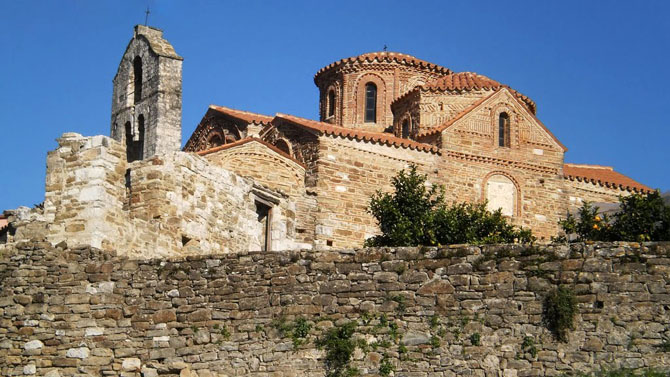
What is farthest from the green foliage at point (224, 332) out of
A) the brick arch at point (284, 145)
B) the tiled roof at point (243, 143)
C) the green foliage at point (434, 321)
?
the brick arch at point (284, 145)

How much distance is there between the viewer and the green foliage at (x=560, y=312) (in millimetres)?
17047

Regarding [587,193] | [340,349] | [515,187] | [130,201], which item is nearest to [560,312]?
[340,349]

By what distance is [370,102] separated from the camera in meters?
44.3

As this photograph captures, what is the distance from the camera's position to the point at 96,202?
70.1ft

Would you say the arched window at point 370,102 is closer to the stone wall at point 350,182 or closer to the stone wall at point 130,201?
the stone wall at point 350,182

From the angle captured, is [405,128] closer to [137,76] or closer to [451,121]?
[451,121]

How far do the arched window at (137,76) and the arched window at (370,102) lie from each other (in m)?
14.8

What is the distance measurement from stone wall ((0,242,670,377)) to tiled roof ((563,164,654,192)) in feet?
71.3

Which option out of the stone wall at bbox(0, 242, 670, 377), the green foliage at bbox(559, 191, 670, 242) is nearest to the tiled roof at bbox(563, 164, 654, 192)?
the green foliage at bbox(559, 191, 670, 242)

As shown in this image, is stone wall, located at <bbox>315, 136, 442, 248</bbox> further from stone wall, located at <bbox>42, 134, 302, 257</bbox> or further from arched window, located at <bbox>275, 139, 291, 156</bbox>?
stone wall, located at <bbox>42, 134, 302, 257</bbox>

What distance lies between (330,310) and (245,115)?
882 inches

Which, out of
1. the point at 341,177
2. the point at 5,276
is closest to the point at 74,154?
the point at 5,276

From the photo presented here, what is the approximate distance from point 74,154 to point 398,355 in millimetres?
7858

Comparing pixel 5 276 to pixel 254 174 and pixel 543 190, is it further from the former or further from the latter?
pixel 543 190
